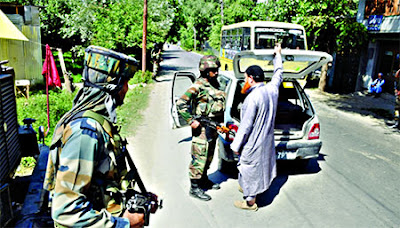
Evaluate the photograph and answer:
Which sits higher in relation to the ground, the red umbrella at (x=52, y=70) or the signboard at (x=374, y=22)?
the signboard at (x=374, y=22)

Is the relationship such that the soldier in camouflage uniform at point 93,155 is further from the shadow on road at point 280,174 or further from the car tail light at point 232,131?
the shadow on road at point 280,174

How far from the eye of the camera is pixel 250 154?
4.10 m

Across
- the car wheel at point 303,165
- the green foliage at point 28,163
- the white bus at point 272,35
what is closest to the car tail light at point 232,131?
the car wheel at point 303,165

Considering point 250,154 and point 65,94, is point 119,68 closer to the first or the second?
point 250,154

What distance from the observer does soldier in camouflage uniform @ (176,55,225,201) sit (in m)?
4.47

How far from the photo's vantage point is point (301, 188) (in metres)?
5.10

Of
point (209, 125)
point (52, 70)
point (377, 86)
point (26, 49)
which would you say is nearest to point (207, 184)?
point (209, 125)

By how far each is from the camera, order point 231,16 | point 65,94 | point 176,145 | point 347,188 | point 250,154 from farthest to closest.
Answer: point 231,16 < point 65,94 < point 176,145 < point 347,188 < point 250,154

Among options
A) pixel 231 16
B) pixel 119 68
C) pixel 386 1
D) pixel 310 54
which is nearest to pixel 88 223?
pixel 119 68

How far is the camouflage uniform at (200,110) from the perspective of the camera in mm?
4480

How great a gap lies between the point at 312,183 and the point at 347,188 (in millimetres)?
512

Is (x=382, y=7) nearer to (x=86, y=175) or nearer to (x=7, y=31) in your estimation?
(x=7, y=31)

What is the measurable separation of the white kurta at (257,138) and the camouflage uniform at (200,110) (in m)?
0.53

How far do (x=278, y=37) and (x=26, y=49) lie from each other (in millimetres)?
9413
